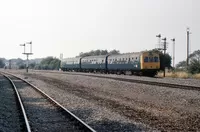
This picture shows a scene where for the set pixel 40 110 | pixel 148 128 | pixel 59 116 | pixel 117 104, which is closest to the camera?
pixel 148 128

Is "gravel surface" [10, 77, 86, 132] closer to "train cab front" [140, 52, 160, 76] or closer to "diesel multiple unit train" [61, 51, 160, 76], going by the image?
"train cab front" [140, 52, 160, 76]

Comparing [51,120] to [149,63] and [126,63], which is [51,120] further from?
[126,63]

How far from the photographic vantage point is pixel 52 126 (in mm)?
9484

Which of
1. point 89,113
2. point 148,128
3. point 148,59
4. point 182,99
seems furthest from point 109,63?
point 148,128

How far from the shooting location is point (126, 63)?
38562 mm

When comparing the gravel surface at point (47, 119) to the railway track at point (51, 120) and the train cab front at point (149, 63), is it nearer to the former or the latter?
the railway track at point (51, 120)

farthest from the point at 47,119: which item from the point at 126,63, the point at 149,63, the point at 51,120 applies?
the point at 126,63

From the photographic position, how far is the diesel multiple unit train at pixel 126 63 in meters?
36.0

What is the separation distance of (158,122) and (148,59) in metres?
26.7

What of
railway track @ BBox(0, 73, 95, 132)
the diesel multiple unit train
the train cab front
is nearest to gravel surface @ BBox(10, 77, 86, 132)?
railway track @ BBox(0, 73, 95, 132)

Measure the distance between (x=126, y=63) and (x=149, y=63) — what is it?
11.1 feet

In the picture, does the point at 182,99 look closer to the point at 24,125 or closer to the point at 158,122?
the point at 158,122

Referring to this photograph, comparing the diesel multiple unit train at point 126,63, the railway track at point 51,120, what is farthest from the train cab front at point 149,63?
the railway track at point 51,120

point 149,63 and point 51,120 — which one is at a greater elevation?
point 149,63
